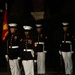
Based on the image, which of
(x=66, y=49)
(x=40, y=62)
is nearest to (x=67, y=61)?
(x=66, y=49)

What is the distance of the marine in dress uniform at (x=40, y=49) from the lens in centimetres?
1379

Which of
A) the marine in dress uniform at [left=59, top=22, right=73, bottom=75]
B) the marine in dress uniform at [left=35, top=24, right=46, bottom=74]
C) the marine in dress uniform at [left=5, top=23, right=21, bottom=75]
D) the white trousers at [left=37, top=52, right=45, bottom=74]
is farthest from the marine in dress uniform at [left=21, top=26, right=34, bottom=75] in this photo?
A: the white trousers at [left=37, top=52, right=45, bottom=74]

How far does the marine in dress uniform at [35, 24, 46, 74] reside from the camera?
45.2ft

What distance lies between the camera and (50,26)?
1553 centimetres

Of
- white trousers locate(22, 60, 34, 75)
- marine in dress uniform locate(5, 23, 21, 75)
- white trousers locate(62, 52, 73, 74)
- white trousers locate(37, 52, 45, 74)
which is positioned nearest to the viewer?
white trousers locate(22, 60, 34, 75)

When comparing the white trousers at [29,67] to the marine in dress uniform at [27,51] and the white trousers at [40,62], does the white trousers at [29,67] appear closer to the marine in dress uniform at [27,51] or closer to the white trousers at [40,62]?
the marine in dress uniform at [27,51]

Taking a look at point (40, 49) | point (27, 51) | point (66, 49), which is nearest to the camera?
point (27, 51)

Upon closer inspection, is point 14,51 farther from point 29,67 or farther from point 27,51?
point 29,67

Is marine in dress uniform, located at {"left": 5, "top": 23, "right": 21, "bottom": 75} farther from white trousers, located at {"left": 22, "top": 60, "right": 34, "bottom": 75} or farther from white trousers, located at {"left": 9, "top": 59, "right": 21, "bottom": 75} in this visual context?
white trousers, located at {"left": 22, "top": 60, "right": 34, "bottom": 75}

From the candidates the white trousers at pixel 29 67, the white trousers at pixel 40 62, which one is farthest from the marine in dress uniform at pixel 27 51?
the white trousers at pixel 40 62

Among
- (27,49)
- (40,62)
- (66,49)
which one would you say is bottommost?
(40,62)

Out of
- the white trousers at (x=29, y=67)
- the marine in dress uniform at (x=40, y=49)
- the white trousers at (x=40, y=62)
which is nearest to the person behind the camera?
the white trousers at (x=29, y=67)

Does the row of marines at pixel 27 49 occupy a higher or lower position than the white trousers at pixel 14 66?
higher

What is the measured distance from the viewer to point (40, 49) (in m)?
13.8
